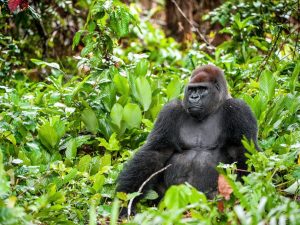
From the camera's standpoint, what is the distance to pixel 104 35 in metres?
6.01

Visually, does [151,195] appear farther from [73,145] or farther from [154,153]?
[73,145]

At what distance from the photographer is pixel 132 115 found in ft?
18.6

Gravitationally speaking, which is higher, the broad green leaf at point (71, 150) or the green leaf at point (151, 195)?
the broad green leaf at point (71, 150)

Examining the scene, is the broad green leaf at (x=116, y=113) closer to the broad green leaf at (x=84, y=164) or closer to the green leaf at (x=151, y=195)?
the broad green leaf at (x=84, y=164)

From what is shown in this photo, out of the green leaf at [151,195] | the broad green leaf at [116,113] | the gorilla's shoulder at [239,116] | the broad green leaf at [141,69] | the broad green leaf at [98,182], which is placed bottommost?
the green leaf at [151,195]

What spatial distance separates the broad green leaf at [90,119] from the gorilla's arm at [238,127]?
4.31 feet

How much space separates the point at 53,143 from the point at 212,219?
2245 millimetres

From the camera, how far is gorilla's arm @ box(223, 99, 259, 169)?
4.69 m

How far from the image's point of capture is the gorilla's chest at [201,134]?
490 centimetres

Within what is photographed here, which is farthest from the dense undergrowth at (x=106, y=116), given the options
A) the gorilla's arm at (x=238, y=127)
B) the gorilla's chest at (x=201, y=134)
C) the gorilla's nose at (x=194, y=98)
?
the gorilla's nose at (x=194, y=98)

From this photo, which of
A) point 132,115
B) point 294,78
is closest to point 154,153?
point 132,115

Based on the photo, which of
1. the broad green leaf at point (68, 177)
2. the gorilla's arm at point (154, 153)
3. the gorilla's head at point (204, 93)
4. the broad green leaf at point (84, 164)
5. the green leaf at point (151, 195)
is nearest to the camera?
the broad green leaf at point (68, 177)

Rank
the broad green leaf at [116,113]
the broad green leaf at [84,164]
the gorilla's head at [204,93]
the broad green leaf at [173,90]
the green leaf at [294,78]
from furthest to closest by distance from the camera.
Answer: the broad green leaf at [173,90], the green leaf at [294,78], the broad green leaf at [116,113], the broad green leaf at [84,164], the gorilla's head at [204,93]

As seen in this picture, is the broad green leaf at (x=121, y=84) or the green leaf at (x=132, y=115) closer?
the green leaf at (x=132, y=115)
